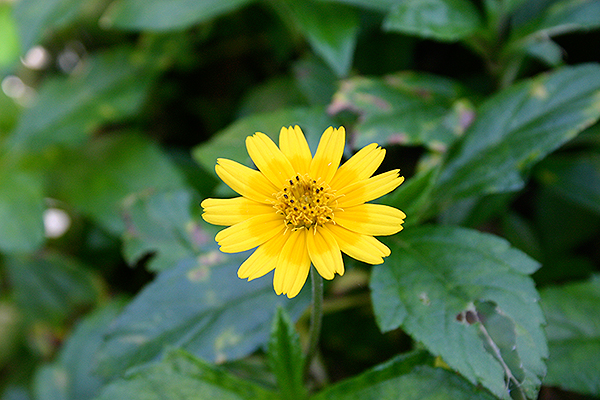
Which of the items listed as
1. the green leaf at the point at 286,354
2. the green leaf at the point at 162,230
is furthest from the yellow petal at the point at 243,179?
the green leaf at the point at 162,230

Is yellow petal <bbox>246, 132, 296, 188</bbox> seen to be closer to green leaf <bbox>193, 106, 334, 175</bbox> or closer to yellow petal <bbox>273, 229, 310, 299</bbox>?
yellow petal <bbox>273, 229, 310, 299</bbox>

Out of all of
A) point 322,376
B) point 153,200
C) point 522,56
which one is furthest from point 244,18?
point 322,376

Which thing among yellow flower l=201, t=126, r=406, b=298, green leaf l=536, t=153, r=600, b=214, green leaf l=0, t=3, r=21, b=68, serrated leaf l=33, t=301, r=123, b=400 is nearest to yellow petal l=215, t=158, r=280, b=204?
yellow flower l=201, t=126, r=406, b=298

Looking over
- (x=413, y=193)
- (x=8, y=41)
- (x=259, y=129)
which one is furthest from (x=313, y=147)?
(x=8, y=41)

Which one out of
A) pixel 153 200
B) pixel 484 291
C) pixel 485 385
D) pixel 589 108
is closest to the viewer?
pixel 485 385

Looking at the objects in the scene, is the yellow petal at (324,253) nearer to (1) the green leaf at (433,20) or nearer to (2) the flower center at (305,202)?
(2) the flower center at (305,202)

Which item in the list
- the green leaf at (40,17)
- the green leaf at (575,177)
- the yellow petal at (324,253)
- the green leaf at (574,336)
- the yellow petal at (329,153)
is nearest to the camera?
the yellow petal at (324,253)

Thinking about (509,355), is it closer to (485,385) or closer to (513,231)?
(485,385)
